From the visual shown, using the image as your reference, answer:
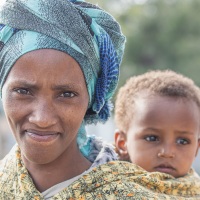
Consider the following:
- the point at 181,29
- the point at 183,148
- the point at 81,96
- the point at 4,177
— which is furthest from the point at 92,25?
the point at 181,29

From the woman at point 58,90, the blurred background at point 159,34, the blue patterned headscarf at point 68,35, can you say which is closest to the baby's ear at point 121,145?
the woman at point 58,90

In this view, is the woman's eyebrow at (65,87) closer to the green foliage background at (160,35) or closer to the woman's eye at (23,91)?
the woman's eye at (23,91)

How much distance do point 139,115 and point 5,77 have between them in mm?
1131

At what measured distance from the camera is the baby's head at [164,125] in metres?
3.41

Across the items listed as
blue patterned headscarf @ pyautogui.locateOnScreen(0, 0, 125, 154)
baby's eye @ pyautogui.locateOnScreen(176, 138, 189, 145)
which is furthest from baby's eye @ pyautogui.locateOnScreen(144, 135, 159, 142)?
blue patterned headscarf @ pyautogui.locateOnScreen(0, 0, 125, 154)

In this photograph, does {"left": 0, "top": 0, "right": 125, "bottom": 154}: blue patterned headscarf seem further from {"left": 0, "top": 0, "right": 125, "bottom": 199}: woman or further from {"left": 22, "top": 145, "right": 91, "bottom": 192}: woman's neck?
{"left": 22, "top": 145, "right": 91, "bottom": 192}: woman's neck

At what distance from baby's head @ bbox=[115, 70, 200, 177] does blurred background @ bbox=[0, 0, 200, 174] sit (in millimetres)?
10284

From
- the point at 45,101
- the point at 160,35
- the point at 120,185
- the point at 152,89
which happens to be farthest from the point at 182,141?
the point at 160,35

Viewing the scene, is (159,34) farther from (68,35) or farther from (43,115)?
(43,115)

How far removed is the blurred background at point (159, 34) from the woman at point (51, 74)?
1108 cm

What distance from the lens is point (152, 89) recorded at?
11.6 feet

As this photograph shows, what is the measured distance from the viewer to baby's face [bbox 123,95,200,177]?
3.41 metres

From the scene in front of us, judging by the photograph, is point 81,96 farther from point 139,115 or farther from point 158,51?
point 158,51

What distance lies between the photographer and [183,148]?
3.46 meters
